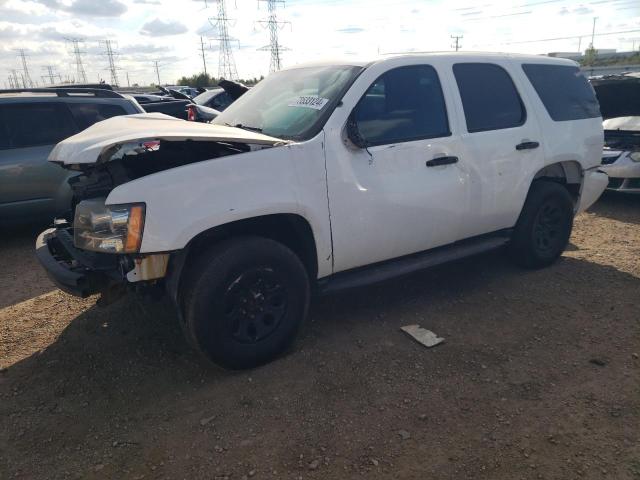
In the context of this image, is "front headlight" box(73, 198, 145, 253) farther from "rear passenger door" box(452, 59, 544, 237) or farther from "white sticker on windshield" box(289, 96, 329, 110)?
"rear passenger door" box(452, 59, 544, 237)

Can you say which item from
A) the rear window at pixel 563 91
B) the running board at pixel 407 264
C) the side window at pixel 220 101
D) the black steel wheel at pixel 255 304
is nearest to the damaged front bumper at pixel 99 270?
the black steel wheel at pixel 255 304

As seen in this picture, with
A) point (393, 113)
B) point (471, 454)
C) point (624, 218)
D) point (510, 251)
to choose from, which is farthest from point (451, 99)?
point (624, 218)

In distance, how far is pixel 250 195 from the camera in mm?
3020

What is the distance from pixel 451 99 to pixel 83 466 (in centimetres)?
349

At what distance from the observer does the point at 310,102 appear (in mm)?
3568

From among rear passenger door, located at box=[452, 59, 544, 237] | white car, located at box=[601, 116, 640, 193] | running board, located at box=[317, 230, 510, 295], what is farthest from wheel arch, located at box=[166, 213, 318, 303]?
white car, located at box=[601, 116, 640, 193]

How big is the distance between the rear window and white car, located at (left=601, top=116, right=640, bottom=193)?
8.41ft

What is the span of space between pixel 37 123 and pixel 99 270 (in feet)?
13.6

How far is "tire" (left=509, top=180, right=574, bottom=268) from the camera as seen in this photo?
473 cm

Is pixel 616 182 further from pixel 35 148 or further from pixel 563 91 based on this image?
pixel 35 148

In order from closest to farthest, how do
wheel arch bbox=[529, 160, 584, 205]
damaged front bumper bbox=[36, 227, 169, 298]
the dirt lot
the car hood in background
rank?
the dirt lot, damaged front bumper bbox=[36, 227, 169, 298], wheel arch bbox=[529, 160, 584, 205], the car hood in background

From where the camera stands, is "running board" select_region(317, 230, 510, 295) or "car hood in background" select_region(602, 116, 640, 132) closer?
"running board" select_region(317, 230, 510, 295)

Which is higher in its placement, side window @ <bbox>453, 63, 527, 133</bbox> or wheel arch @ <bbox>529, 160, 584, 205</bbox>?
side window @ <bbox>453, 63, 527, 133</bbox>

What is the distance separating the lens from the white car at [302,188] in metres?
2.91
